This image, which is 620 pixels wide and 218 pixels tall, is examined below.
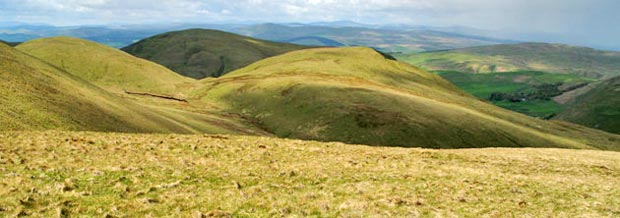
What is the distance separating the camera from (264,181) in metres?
23.3

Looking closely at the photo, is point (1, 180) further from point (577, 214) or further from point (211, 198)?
point (577, 214)

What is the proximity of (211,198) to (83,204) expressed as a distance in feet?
16.9

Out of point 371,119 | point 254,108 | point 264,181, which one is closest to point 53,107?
point 264,181

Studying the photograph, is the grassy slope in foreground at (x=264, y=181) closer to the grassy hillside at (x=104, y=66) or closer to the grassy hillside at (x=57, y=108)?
the grassy hillside at (x=57, y=108)

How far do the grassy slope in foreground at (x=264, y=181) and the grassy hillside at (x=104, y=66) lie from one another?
91.1 m

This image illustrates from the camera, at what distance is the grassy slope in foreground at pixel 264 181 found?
703 inches

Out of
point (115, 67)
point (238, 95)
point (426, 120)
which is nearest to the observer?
point (426, 120)

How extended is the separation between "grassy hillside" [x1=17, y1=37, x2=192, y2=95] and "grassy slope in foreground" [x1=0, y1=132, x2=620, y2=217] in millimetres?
91055

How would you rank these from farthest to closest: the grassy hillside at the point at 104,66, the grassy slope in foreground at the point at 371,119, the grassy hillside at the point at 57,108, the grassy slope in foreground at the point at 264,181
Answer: the grassy hillside at the point at 104,66
the grassy slope in foreground at the point at 371,119
the grassy hillside at the point at 57,108
the grassy slope in foreground at the point at 264,181

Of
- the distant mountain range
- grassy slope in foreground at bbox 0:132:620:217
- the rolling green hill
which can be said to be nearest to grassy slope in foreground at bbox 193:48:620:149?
the distant mountain range

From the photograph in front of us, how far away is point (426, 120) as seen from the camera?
77.9 m

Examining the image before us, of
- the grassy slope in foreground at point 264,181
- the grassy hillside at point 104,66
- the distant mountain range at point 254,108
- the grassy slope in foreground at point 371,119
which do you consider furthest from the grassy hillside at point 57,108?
the grassy hillside at point 104,66

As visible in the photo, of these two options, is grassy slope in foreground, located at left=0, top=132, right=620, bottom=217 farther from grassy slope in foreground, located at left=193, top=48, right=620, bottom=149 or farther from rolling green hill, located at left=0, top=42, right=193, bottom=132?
grassy slope in foreground, located at left=193, top=48, right=620, bottom=149

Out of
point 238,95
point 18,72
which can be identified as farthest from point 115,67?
point 18,72
